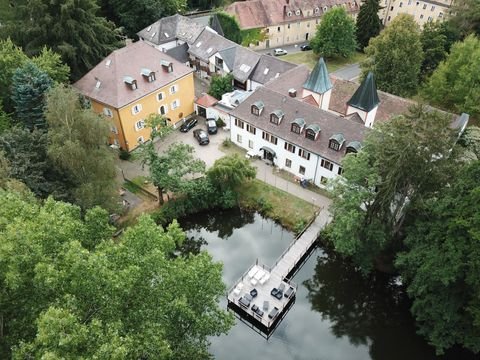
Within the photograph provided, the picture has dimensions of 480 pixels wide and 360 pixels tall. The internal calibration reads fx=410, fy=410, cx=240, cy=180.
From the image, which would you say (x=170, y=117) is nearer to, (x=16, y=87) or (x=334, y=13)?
(x=16, y=87)

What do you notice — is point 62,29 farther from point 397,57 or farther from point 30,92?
point 397,57

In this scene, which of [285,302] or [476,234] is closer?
[476,234]

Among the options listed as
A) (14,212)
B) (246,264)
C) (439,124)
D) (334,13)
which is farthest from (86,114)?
(334,13)

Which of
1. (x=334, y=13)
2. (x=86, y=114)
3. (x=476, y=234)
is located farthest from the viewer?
(x=334, y=13)

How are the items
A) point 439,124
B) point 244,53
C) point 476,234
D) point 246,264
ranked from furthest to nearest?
point 244,53 → point 246,264 → point 439,124 → point 476,234

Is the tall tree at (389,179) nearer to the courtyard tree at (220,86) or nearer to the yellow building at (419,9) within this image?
the courtyard tree at (220,86)

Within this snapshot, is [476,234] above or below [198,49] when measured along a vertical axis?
above

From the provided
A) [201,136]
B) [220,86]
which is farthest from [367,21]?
[201,136]
